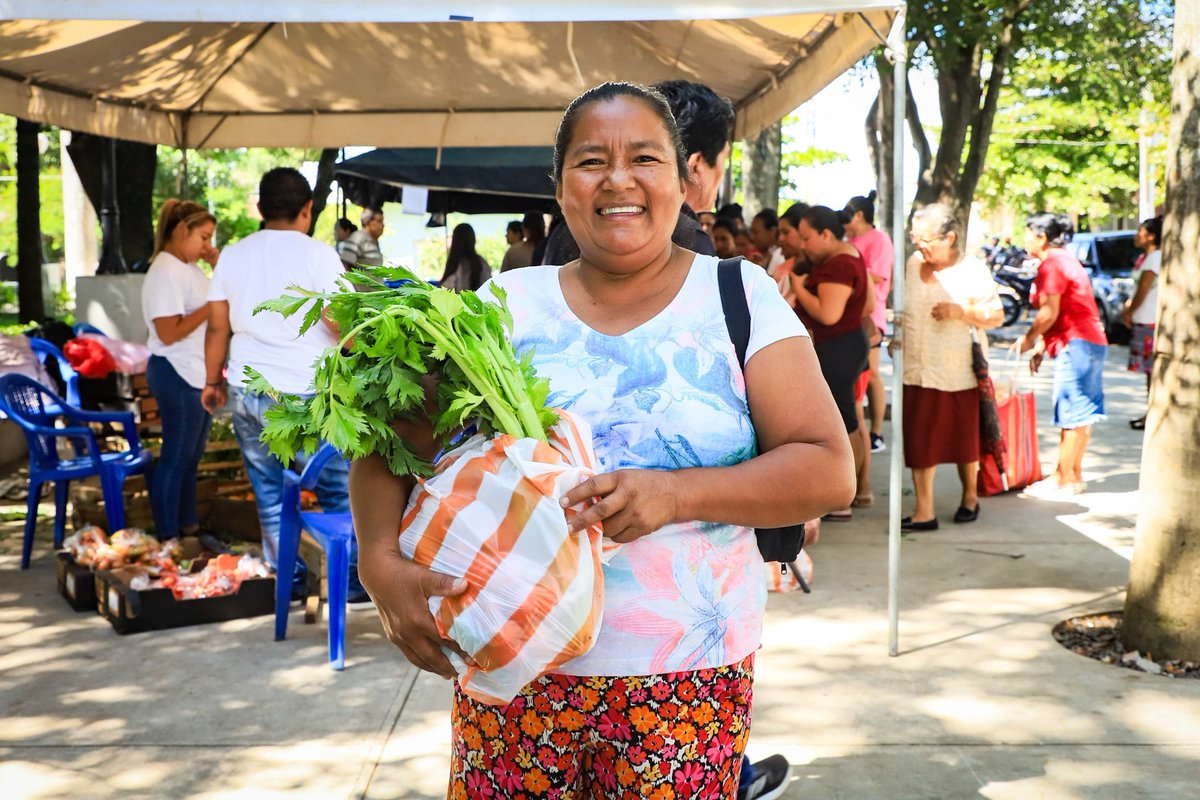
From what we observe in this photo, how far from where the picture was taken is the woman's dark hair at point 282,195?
5559 millimetres

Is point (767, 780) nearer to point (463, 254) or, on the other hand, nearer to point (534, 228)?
point (534, 228)

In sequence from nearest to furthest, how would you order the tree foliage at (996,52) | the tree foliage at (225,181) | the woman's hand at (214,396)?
the woman's hand at (214,396)
the tree foliage at (996,52)
the tree foliage at (225,181)

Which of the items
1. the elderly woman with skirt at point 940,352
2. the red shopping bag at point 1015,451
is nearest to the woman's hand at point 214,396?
the elderly woman with skirt at point 940,352

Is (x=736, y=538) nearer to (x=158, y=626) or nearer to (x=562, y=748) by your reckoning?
(x=562, y=748)

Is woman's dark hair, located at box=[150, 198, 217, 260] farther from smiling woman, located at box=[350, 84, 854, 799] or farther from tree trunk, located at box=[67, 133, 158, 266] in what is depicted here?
smiling woman, located at box=[350, 84, 854, 799]

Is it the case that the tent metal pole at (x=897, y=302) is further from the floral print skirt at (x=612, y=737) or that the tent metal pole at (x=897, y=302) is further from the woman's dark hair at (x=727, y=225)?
the woman's dark hair at (x=727, y=225)

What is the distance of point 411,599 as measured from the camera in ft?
5.91

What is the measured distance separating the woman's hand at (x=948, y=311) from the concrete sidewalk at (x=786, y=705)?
1.55 metres

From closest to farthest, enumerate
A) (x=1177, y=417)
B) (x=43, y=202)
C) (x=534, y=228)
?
(x=1177, y=417) < (x=534, y=228) < (x=43, y=202)

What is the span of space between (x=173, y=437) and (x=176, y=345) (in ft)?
1.68

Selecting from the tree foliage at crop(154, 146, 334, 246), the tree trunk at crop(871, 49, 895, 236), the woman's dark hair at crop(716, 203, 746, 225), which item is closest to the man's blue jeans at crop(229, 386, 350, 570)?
the woman's dark hair at crop(716, 203, 746, 225)

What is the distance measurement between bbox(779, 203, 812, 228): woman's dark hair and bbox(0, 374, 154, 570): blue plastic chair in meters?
4.07

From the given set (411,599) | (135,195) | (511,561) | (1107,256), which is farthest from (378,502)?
(1107,256)

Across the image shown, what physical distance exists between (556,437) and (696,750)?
1.88 ft
